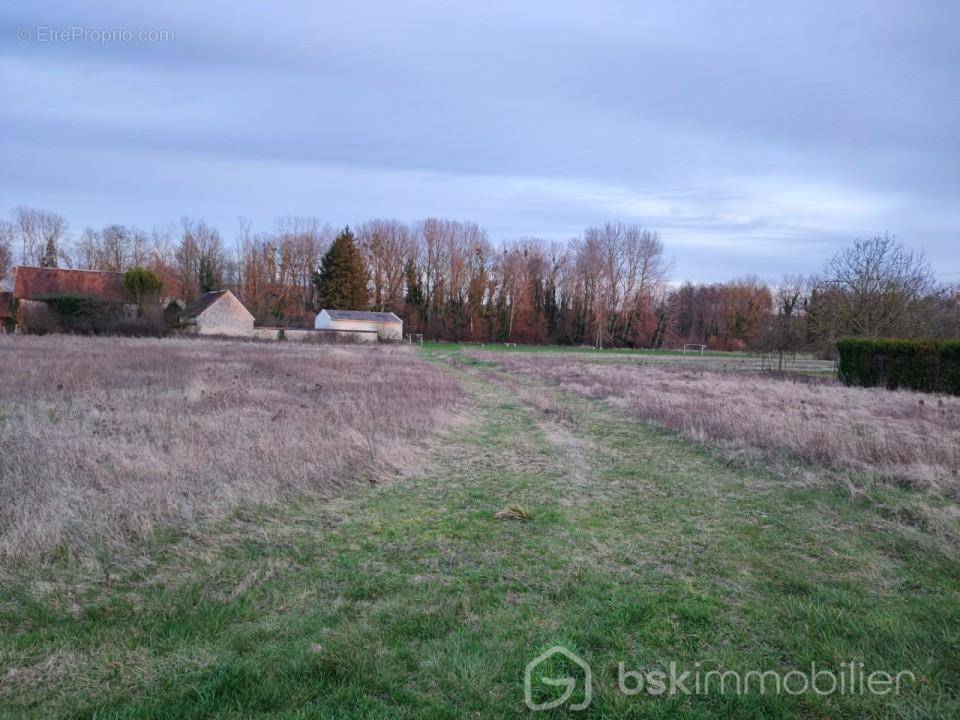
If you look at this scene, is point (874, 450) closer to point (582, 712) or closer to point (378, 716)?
point (582, 712)

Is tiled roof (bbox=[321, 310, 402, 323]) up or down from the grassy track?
up

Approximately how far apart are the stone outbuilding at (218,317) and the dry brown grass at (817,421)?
35.7m

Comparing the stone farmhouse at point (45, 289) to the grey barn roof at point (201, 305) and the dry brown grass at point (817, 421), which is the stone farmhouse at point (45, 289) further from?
the dry brown grass at point (817, 421)

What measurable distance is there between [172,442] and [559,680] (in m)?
6.99

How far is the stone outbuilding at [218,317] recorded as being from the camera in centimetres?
4428

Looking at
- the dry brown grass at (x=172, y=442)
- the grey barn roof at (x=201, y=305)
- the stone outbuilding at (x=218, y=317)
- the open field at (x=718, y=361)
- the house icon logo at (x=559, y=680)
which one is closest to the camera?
the house icon logo at (x=559, y=680)

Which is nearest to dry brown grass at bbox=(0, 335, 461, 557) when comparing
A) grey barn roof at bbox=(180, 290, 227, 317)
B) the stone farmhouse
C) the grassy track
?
the grassy track

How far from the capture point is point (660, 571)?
4469mm

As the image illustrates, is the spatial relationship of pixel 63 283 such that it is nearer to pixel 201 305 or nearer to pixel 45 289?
pixel 45 289

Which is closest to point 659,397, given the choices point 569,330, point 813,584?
point 813,584

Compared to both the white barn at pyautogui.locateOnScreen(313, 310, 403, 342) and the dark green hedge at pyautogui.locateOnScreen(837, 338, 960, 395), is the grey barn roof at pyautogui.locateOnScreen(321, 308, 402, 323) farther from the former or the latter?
the dark green hedge at pyautogui.locateOnScreen(837, 338, 960, 395)

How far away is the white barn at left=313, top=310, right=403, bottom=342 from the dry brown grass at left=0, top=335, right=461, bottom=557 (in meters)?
37.5

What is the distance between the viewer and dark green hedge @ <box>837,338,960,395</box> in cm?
1838

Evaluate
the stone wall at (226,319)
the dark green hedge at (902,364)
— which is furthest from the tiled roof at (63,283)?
the dark green hedge at (902,364)
